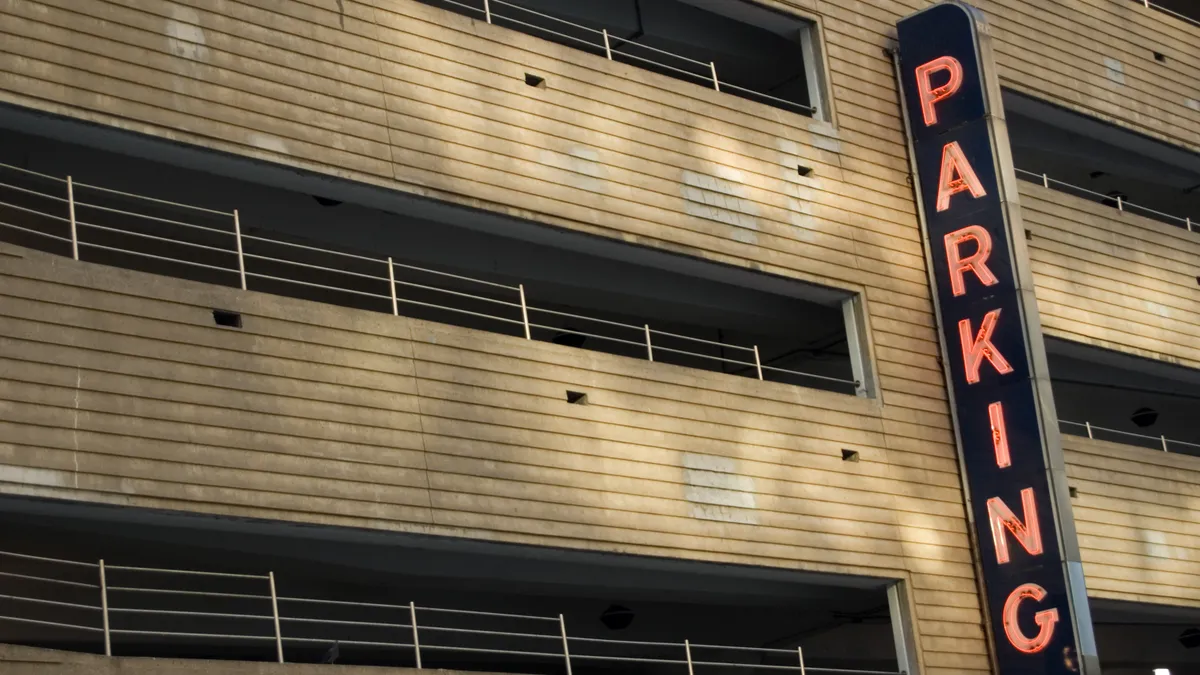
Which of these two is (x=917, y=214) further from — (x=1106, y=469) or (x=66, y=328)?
(x=66, y=328)

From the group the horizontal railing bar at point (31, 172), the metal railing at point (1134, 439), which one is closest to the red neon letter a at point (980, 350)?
the metal railing at point (1134, 439)

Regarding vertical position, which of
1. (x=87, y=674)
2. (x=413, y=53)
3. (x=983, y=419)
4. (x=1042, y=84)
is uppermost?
(x=1042, y=84)

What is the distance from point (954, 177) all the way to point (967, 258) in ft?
4.42

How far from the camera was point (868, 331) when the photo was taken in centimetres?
2752

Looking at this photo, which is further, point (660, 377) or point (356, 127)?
point (660, 377)

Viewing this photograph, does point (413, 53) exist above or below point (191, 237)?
above

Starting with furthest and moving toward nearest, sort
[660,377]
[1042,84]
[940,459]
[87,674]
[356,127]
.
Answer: [1042,84] < [940,459] < [660,377] < [356,127] < [87,674]

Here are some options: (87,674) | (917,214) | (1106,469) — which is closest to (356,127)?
(87,674)

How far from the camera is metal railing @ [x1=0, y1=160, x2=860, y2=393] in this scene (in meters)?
21.4

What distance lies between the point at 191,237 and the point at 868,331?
9.92m

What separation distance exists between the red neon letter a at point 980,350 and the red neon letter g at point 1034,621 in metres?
3.19

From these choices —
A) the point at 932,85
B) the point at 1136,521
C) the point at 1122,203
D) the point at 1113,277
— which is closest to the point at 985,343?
the point at 932,85

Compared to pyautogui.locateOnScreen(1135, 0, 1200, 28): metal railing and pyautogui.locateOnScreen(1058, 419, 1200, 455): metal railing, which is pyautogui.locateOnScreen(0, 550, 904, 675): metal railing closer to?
pyautogui.locateOnScreen(1058, 419, 1200, 455): metal railing

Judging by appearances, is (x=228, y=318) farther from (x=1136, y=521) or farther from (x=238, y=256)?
(x=1136, y=521)
